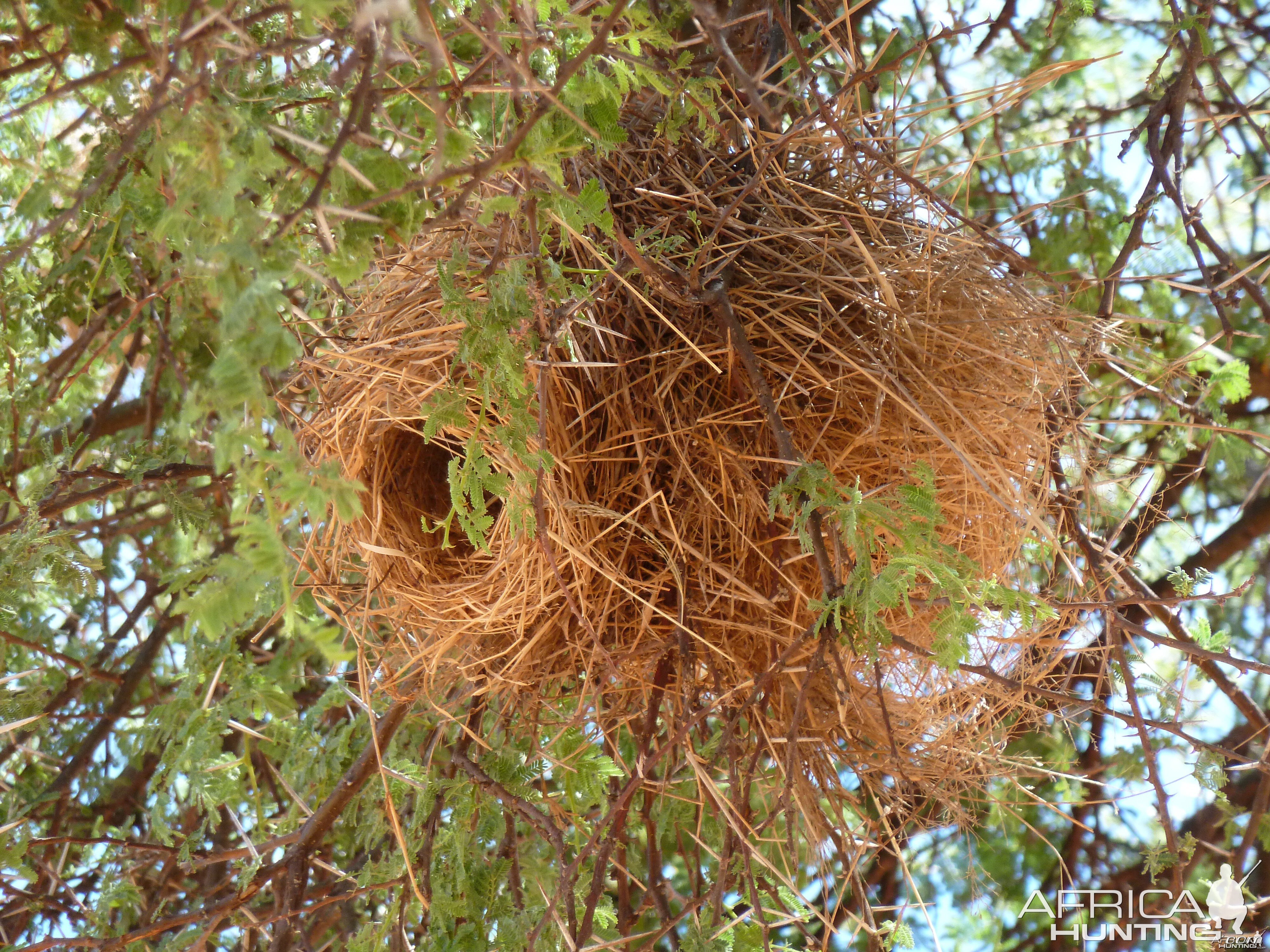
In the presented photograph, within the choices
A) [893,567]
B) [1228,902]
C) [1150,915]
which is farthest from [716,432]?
[1150,915]

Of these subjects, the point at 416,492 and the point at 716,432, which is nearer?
the point at 716,432

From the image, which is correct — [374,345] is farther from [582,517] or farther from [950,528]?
[950,528]

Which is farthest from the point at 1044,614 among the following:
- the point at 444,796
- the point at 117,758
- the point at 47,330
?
the point at 117,758

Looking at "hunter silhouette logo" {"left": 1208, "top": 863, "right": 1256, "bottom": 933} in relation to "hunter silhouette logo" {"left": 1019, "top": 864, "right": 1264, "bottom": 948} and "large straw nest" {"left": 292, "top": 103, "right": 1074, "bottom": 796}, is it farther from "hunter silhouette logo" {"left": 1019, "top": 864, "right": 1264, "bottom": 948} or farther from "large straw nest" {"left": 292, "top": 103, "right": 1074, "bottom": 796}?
"large straw nest" {"left": 292, "top": 103, "right": 1074, "bottom": 796}

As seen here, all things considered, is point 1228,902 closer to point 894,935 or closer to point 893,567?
point 894,935

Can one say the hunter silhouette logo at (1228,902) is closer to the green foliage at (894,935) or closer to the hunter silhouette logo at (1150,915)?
the hunter silhouette logo at (1150,915)

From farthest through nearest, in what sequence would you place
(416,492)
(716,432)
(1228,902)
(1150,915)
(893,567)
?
(1150,915)
(1228,902)
(416,492)
(716,432)
(893,567)

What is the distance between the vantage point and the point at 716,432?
3.92ft

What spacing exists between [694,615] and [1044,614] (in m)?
0.35

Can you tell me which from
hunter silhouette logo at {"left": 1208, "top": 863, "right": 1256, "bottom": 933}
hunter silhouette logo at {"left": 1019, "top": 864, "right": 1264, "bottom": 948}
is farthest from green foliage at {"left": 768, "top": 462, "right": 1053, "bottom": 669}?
hunter silhouette logo at {"left": 1208, "top": 863, "right": 1256, "bottom": 933}

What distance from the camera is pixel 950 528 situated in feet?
4.19

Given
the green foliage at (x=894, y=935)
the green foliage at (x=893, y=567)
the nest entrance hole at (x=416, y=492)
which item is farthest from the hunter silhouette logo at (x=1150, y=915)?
the nest entrance hole at (x=416, y=492)

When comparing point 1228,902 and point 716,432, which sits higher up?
point 716,432

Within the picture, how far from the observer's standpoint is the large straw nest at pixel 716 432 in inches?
46.0
